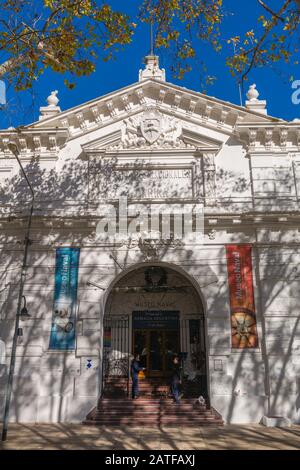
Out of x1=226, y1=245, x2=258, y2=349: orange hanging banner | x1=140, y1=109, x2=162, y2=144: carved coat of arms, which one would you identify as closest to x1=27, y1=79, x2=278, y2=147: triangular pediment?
x1=140, y1=109, x2=162, y2=144: carved coat of arms

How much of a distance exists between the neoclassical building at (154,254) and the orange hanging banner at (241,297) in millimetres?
40

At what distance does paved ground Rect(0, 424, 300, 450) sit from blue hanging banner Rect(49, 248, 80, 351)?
294 centimetres

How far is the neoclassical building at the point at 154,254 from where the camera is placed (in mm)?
14695

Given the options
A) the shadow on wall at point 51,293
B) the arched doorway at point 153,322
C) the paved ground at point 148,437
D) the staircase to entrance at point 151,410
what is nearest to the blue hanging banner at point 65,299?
the shadow on wall at point 51,293

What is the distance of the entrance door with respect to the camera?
1780 centimetres

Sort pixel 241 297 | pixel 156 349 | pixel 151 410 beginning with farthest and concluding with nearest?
1. pixel 156 349
2. pixel 241 297
3. pixel 151 410

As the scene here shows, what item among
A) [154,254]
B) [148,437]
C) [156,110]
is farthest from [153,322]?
[156,110]

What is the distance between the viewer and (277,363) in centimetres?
1453

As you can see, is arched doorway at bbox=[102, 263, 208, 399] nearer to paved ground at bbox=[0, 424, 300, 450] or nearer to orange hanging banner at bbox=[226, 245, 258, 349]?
orange hanging banner at bbox=[226, 245, 258, 349]

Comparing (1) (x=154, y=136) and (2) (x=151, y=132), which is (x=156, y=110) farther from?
(1) (x=154, y=136)

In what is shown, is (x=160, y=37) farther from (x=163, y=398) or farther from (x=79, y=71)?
(x=163, y=398)

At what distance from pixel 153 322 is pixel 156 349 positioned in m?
1.24

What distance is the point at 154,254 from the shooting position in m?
16.2

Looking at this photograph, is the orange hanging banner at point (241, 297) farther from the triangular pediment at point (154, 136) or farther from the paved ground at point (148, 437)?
the triangular pediment at point (154, 136)
